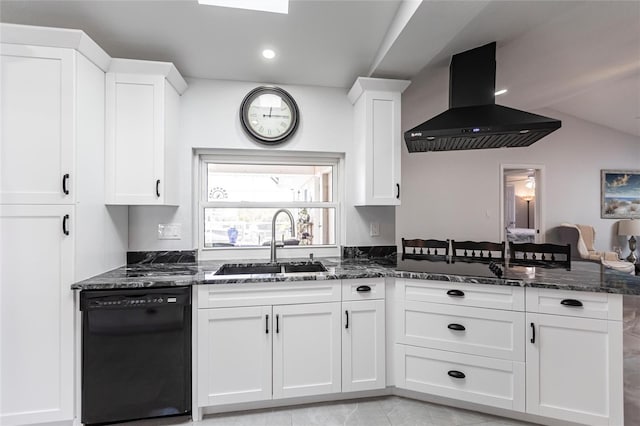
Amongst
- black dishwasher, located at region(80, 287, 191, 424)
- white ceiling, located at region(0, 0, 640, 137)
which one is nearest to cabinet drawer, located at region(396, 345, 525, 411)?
black dishwasher, located at region(80, 287, 191, 424)

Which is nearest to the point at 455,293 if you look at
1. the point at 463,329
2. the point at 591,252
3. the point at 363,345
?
the point at 463,329

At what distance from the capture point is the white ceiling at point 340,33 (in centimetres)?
159

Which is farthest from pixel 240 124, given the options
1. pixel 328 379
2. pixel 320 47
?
pixel 328 379

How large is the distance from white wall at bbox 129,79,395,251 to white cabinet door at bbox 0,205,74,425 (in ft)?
2.17

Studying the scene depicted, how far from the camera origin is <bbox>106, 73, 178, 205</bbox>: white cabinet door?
189 centimetres


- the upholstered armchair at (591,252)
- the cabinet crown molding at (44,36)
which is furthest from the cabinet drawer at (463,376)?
the upholstered armchair at (591,252)

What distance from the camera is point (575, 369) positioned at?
155 cm

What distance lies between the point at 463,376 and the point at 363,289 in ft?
2.64

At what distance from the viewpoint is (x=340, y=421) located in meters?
1.71

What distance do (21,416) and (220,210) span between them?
1.67 meters

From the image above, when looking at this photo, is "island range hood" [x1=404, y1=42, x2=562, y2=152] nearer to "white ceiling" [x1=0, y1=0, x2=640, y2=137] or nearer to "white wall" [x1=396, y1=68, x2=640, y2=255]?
"white ceiling" [x1=0, y1=0, x2=640, y2=137]

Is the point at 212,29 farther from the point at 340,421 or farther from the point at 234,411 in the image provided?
the point at 340,421

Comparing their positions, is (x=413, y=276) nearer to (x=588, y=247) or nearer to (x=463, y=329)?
(x=463, y=329)

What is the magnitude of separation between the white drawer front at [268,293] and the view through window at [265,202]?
0.75 metres
